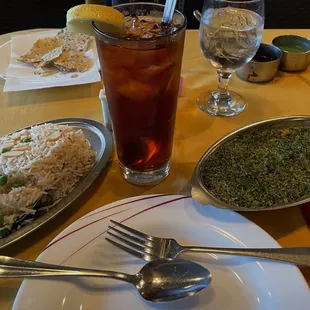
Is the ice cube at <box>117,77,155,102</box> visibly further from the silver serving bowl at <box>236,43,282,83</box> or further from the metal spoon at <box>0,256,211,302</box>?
the silver serving bowl at <box>236,43,282,83</box>

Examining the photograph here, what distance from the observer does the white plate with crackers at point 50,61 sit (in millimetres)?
1233

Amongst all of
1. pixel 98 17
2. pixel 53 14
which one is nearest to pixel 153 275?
pixel 98 17

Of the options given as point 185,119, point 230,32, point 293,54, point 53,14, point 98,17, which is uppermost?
point 98,17

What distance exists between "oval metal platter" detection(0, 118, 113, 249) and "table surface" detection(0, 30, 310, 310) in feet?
0.09

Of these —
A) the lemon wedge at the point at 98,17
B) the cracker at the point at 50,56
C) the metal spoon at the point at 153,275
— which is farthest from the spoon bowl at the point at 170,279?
the cracker at the point at 50,56

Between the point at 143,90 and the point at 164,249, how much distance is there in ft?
1.01

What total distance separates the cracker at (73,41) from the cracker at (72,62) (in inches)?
1.5

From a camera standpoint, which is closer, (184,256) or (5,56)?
(184,256)

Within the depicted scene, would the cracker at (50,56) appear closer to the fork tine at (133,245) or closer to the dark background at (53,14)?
the fork tine at (133,245)

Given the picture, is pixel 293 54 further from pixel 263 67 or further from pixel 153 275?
pixel 153 275

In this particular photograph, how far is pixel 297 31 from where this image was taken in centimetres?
150

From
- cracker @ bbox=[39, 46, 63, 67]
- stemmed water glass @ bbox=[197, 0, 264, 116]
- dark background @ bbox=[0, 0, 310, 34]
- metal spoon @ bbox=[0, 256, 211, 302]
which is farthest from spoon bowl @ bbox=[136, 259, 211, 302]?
dark background @ bbox=[0, 0, 310, 34]

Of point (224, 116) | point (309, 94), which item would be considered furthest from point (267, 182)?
point (309, 94)

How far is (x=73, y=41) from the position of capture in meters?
1.40
